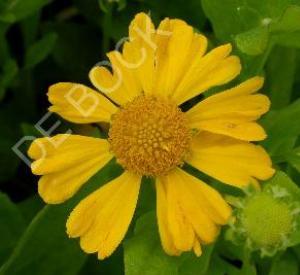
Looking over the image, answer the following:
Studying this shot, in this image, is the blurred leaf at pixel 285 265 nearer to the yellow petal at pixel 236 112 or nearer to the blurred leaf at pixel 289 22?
the yellow petal at pixel 236 112

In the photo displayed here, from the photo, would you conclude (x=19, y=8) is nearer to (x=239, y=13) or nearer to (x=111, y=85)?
(x=111, y=85)

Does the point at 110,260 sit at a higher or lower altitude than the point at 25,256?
lower

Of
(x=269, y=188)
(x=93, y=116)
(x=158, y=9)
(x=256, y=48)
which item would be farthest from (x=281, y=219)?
(x=158, y=9)

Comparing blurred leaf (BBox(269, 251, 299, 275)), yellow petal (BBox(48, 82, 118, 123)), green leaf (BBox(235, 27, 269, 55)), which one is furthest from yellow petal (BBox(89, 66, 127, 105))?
blurred leaf (BBox(269, 251, 299, 275))

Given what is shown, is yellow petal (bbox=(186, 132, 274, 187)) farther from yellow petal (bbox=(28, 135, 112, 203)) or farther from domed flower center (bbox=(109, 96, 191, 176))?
yellow petal (bbox=(28, 135, 112, 203))

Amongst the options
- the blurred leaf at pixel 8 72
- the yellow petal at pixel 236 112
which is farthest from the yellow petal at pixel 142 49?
the blurred leaf at pixel 8 72

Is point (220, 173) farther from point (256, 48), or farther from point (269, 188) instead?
point (256, 48)
